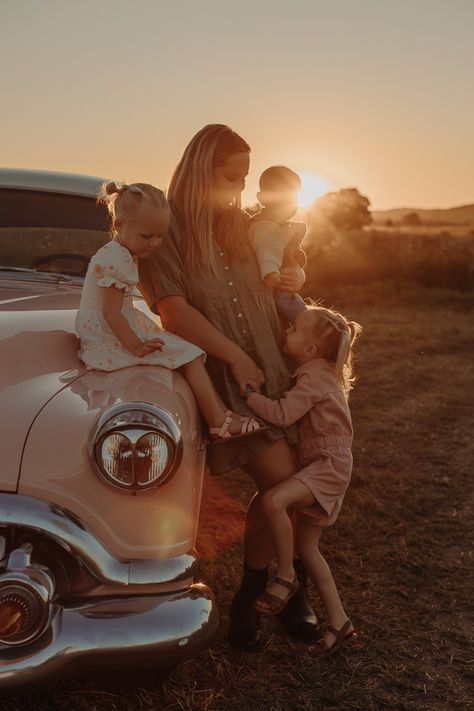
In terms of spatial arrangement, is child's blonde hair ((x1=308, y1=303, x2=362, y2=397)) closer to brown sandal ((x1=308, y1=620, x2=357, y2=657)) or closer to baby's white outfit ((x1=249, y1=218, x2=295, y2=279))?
baby's white outfit ((x1=249, y1=218, x2=295, y2=279))

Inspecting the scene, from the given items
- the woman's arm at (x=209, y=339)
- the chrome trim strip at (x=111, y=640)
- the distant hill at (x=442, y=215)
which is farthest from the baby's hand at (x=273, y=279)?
the distant hill at (x=442, y=215)

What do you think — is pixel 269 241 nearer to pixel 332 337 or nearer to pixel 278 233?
pixel 278 233

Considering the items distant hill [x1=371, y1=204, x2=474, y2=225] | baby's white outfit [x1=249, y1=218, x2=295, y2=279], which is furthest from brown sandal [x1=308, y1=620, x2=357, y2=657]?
distant hill [x1=371, y1=204, x2=474, y2=225]

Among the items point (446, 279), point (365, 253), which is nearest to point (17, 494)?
point (446, 279)

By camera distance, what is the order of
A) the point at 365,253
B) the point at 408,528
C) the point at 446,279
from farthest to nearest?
the point at 365,253 < the point at 446,279 < the point at 408,528

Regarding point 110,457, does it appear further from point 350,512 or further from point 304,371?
point 350,512

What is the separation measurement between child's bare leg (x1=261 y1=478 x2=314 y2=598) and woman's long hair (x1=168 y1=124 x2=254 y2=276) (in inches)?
31.4

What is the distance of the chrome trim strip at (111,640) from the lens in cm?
196

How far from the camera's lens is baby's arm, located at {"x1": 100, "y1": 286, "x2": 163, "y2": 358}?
254cm

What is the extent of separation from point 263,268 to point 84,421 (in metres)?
0.98

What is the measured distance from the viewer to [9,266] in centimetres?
359

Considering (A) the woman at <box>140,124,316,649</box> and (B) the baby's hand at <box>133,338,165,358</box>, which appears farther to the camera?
(A) the woman at <box>140,124,316,649</box>

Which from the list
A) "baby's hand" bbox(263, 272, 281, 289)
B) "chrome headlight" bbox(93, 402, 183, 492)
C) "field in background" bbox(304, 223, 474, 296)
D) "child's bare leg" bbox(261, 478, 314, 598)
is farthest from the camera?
"field in background" bbox(304, 223, 474, 296)

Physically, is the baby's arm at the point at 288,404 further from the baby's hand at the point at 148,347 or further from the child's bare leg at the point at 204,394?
the baby's hand at the point at 148,347
